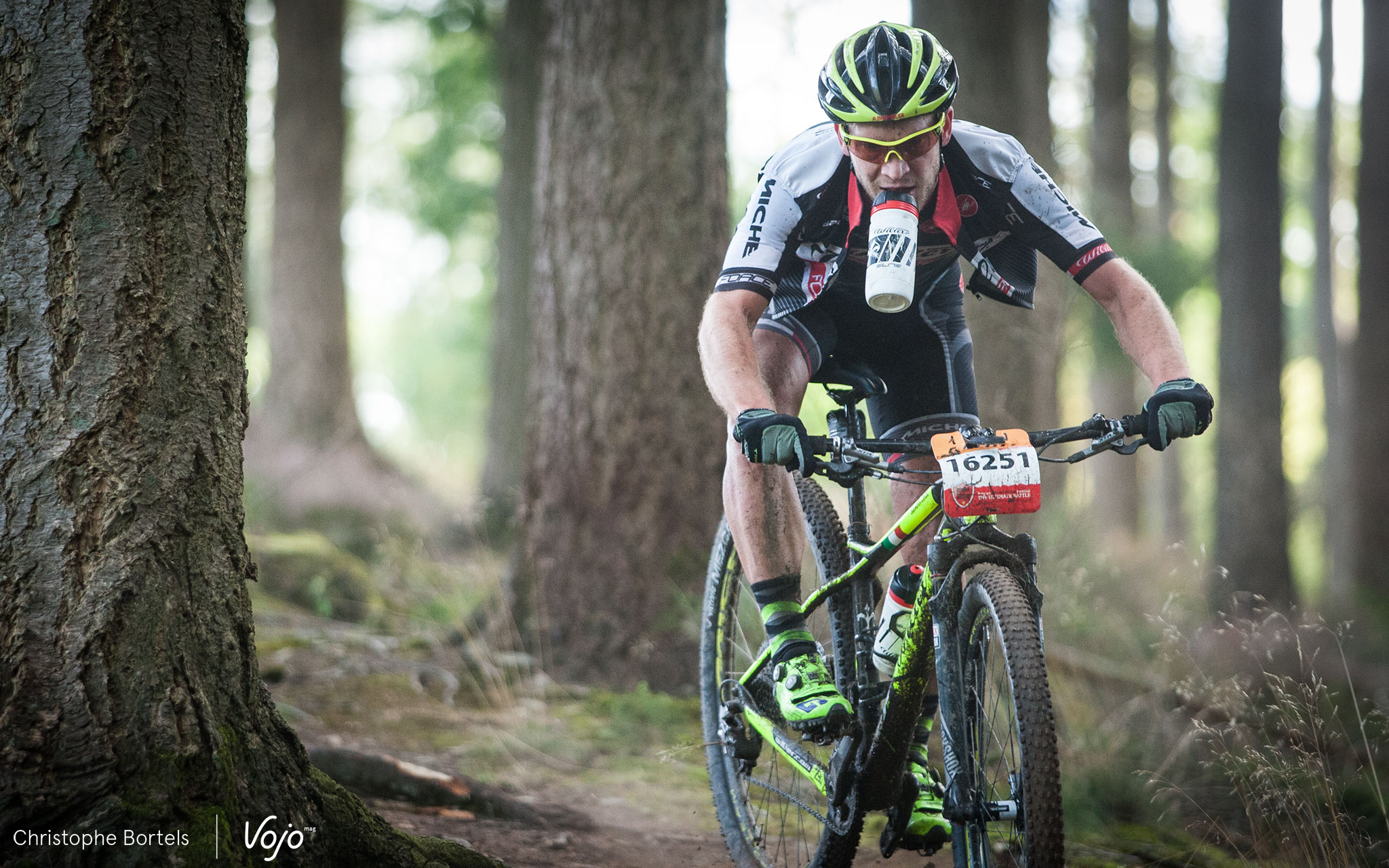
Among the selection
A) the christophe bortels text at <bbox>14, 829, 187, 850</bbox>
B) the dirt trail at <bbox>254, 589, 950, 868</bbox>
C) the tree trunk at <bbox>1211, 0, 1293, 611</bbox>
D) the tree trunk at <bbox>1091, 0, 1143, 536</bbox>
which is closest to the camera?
the christophe bortels text at <bbox>14, 829, 187, 850</bbox>

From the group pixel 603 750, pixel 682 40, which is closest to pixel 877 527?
pixel 603 750

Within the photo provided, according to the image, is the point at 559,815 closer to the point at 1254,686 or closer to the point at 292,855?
the point at 292,855

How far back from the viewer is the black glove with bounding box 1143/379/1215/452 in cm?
218

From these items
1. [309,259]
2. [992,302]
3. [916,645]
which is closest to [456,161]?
[309,259]

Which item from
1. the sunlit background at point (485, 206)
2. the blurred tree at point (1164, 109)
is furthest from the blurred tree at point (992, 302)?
the blurred tree at point (1164, 109)

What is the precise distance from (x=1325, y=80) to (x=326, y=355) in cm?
1457

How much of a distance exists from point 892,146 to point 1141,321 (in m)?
0.77

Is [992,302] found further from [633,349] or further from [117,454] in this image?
[117,454]

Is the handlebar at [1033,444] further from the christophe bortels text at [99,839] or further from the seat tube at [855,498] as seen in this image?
the christophe bortels text at [99,839]

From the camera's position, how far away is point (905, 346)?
306 cm

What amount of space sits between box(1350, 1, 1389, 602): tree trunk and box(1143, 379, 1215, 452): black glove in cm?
890

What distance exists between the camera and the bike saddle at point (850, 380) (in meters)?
2.91

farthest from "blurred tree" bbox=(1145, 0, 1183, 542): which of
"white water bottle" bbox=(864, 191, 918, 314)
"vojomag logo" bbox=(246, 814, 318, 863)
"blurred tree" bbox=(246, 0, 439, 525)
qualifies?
"vojomag logo" bbox=(246, 814, 318, 863)

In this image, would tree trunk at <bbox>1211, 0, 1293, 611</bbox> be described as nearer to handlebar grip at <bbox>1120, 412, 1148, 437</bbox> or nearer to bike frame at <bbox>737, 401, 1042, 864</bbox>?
bike frame at <bbox>737, 401, 1042, 864</bbox>
